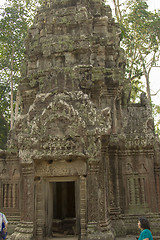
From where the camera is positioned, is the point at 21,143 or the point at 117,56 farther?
the point at 117,56

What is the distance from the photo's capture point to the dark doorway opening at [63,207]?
418 inches

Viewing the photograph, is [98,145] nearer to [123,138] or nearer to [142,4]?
[123,138]

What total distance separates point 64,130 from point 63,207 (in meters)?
5.35

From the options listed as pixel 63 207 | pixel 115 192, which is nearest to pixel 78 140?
pixel 115 192

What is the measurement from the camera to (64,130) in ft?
24.8

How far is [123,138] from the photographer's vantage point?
9.20m

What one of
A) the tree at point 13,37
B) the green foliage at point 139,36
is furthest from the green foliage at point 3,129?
the green foliage at point 139,36

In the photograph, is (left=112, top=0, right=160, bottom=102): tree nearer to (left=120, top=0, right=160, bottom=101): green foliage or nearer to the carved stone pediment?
(left=120, top=0, right=160, bottom=101): green foliage

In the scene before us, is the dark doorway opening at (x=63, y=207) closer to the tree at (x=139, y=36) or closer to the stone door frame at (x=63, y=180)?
the stone door frame at (x=63, y=180)

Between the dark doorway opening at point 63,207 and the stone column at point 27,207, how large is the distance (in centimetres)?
316

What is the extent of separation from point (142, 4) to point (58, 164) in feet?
55.2

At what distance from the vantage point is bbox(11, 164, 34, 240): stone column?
23.9ft

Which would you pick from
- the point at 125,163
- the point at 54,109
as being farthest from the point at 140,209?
the point at 54,109

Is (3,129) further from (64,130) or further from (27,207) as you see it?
(64,130)
